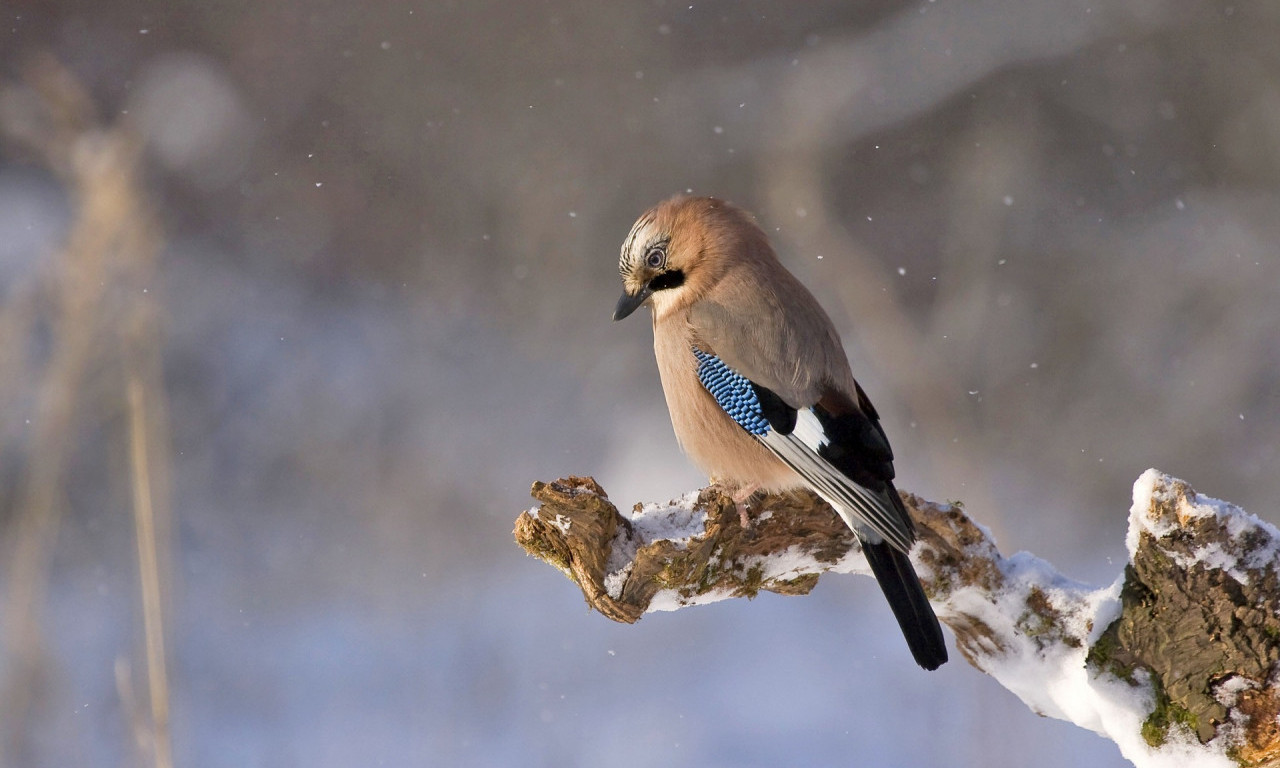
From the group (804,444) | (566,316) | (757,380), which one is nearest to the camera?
(804,444)

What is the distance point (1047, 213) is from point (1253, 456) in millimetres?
1554

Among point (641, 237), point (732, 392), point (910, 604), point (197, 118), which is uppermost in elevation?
point (197, 118)

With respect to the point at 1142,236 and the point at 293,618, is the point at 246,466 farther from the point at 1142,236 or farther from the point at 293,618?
the point at 1142,236

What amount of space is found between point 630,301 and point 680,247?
0.17 metres

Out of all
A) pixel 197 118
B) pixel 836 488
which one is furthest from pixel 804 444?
pixel 197 118

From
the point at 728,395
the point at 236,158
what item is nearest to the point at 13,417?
the point at 236,158

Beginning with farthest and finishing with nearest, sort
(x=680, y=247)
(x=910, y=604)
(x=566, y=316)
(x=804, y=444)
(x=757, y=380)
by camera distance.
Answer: (x=566, y=316) → (x=680, y=247) → (x=757, y=380) → (x=804, y=444) → (x=910, y=604)

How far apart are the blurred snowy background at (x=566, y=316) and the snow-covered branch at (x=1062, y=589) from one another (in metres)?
1.87

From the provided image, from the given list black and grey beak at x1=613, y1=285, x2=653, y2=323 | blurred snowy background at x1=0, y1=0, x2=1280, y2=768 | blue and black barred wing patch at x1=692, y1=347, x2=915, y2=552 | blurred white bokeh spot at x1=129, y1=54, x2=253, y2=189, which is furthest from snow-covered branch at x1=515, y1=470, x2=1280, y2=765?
blurred white bokeh spot at x1=129, y1=54, x2=253, y2=189

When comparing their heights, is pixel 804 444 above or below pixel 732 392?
below

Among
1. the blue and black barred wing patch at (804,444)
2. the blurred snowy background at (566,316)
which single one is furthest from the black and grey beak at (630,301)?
the blurred snowy background at (566,316)

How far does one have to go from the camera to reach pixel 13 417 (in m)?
4.52

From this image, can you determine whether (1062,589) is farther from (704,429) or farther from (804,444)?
(704,429)

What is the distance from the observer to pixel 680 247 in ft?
8.00
